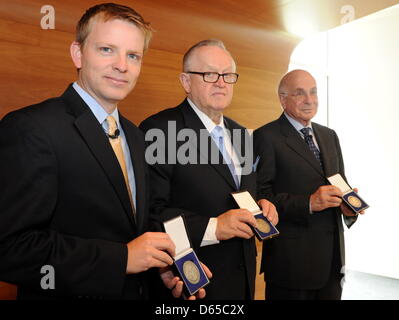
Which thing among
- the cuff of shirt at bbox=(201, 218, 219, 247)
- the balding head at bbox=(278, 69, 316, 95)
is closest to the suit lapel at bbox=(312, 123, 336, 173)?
the balding head at bbox=(278, 69, 316, 95)

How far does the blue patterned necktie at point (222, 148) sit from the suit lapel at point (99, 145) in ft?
2.54

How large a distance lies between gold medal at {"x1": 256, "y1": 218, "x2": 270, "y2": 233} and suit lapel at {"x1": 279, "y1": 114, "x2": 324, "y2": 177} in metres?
0.82

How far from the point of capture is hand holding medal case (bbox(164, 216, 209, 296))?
124 cm

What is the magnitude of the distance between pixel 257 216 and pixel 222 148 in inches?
18.1

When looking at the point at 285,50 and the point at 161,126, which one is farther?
the point at 285,50

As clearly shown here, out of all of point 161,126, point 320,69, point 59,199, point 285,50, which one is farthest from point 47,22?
point 320,69

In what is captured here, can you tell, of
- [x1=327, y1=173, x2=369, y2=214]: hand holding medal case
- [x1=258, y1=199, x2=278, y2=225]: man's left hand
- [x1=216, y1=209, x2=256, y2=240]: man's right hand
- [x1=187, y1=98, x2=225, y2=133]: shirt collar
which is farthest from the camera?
[x1=327, y1=173, x2=369, y2=214]: hand holding medal case

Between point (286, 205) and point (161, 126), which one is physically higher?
point (161, 126)

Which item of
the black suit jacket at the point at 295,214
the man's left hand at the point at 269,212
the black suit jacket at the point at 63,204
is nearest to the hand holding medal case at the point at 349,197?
the black suit jacket at the point at 295,214

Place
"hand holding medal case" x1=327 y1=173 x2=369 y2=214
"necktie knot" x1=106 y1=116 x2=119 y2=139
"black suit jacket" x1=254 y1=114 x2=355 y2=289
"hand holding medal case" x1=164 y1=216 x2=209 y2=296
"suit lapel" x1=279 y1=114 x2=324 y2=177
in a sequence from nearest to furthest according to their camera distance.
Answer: "hand holding medal case" x1=164 y1=216 x2=209 y2=296 → "necktie knot" x1=106 y1=116 x2=119 y2=139 → "hand holding medal case" x1=327 y1=173 x2=369 y2=214 → "black suit jacket" x1=254 y1=114 x2=355 y2=289 → "suit lapel" x1=279 y1=114 x2=324 y2=177

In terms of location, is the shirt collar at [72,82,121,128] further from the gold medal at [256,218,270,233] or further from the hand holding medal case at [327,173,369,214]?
the hand holding medal case at [327,173,369,214]

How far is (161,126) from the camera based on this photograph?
1.82 m
